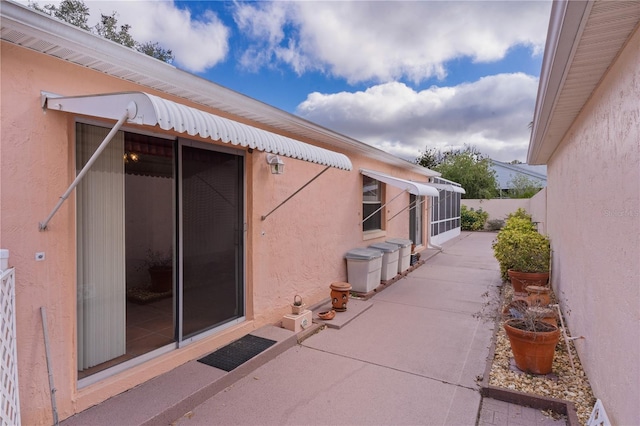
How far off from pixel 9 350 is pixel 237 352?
2.81 meters

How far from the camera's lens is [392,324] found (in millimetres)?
6828

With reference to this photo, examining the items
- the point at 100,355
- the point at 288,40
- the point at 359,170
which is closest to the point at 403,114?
the point at 288,40

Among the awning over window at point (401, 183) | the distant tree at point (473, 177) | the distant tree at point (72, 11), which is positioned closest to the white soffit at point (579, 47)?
the awning over window at point (401, 183)

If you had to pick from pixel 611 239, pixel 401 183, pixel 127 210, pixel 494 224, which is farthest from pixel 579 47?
pixel 494 224

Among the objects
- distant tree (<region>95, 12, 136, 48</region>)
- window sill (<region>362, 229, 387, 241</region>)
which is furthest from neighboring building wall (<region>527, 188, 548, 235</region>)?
distant tree (<region>95, 12, 136, 48</region>)

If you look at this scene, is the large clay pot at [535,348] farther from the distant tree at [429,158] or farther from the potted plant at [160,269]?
the distant tree at [429,158]

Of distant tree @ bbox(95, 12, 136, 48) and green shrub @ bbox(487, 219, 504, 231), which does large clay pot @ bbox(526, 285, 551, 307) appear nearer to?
distant tree @ bbox(95, 12, 136, 48)

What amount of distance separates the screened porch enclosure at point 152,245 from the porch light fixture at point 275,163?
2.15ft

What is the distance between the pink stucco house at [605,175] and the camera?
8.89ft

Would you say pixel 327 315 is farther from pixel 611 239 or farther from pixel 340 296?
pixel 611 239

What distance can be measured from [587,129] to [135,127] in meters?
6.05

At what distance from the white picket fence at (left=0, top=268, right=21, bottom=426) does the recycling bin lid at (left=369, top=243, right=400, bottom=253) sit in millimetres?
8311

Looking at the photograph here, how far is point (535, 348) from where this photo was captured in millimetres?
4621

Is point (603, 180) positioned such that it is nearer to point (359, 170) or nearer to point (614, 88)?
point (614, 88)
